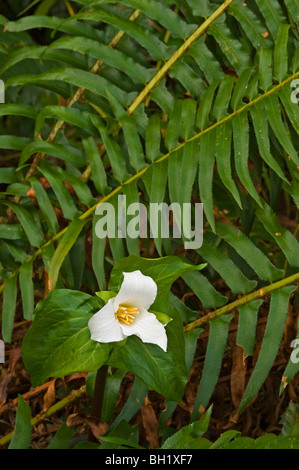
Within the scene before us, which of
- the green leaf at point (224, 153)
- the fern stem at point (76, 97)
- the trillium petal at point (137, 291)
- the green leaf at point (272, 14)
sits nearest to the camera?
the trillium petal at point (137, 291)

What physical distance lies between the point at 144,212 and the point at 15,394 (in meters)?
0.60

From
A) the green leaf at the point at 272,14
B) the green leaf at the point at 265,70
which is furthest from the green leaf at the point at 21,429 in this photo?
the green leaf at the point at 272,14

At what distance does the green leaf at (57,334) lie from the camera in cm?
114

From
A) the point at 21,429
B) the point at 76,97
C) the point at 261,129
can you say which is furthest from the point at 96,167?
the point at 21,429

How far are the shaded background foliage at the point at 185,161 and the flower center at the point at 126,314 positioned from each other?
21 centimetres

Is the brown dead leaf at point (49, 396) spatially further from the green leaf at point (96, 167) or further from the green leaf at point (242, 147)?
the green leaf at point (242, 147)

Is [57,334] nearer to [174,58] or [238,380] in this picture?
[238,380]

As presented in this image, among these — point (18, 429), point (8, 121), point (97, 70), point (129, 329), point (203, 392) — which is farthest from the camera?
point (8, 121)

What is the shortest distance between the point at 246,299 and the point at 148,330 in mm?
326

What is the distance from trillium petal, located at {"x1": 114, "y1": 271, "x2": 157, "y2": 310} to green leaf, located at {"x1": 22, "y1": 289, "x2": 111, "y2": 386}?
83 millimetres

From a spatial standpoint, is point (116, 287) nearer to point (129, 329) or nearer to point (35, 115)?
point (129, 329)

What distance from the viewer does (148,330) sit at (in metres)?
1.13

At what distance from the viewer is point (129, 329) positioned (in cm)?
112
